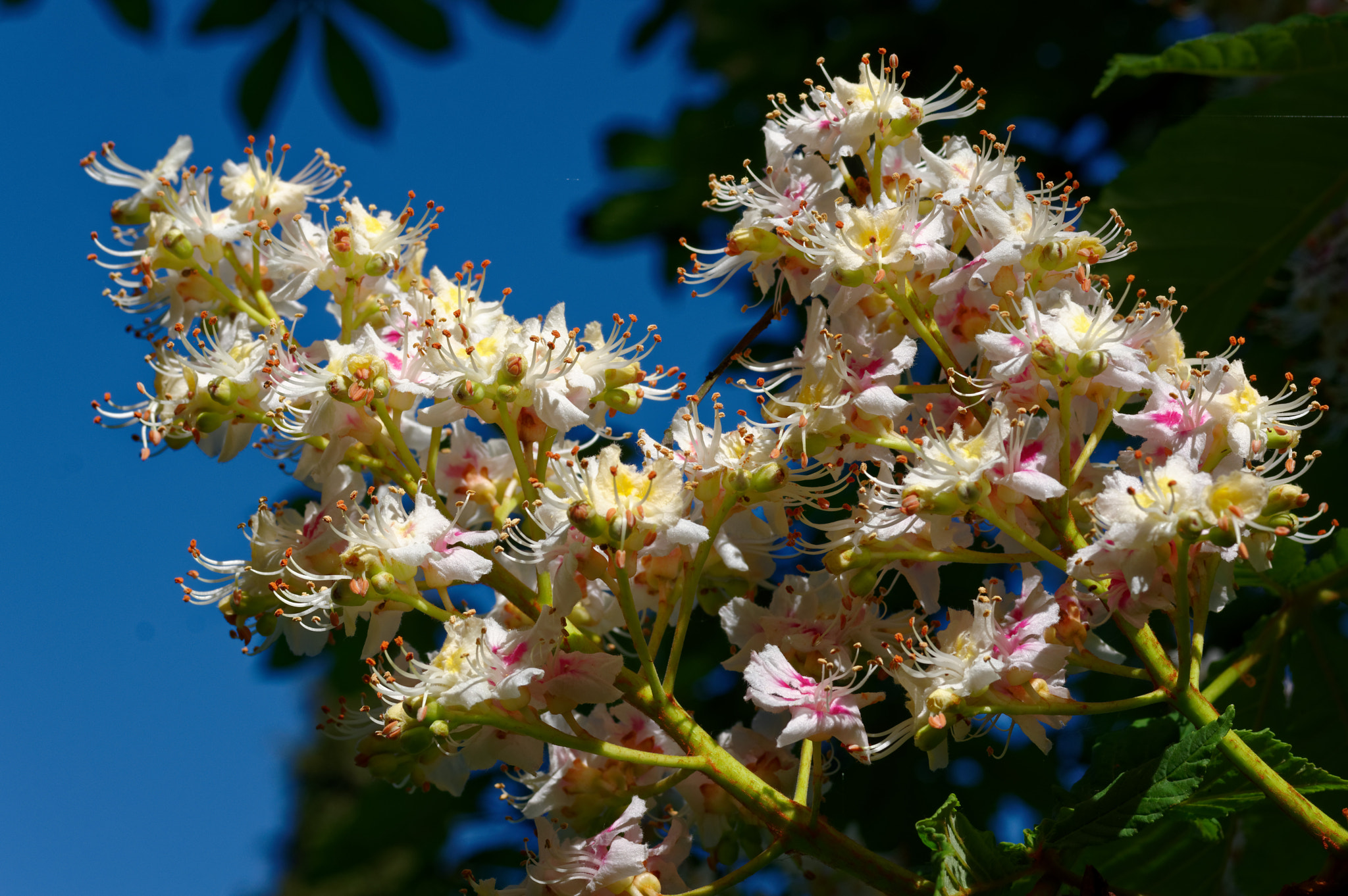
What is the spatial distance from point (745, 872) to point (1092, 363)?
66 cm

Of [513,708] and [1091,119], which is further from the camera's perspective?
[1091,119]

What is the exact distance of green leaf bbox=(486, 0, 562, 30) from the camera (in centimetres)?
253

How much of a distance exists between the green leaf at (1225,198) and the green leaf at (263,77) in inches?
72.6

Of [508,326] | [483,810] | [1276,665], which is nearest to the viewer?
[508,326]

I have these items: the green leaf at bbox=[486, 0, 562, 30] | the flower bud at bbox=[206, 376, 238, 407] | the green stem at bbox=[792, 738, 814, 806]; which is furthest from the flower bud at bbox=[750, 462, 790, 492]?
the green leaf at bbox=[486, 0, 562, 30]

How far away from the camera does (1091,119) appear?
3064 millimetres

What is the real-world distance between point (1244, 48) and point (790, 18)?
184 cm

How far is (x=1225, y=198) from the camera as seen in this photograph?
2.05m

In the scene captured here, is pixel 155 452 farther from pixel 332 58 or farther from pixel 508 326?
pixel 332 58

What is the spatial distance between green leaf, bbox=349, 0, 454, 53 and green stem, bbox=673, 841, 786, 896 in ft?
6.32

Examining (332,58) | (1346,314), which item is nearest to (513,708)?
(332,58)

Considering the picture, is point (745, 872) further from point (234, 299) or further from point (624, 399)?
point (234, 299)

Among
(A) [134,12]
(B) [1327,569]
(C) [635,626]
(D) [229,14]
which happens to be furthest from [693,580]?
(D) [229,14]

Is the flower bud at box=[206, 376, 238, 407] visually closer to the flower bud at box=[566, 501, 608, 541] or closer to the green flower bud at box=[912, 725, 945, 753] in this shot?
the flower bud at box=[566, 501, 608, 541]
